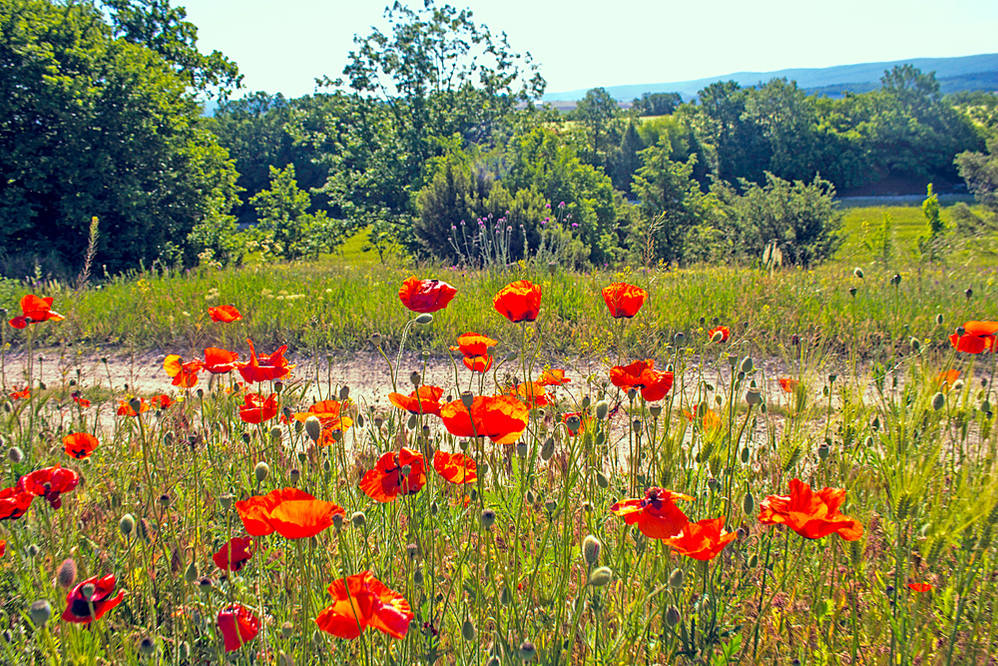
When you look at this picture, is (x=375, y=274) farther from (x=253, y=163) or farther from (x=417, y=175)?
(x=253, y=163)

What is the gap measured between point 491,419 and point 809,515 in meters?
0.65

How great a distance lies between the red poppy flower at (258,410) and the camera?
1.75 metres

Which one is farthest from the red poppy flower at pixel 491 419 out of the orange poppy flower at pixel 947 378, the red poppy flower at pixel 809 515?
the orange poppy flower at pixel 947 378

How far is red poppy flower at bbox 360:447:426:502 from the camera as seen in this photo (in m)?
1.39

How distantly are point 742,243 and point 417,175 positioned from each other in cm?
1001

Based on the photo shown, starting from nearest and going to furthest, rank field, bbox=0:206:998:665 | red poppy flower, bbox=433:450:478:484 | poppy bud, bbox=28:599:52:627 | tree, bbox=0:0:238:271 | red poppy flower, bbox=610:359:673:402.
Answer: poppy bud, bbox=28:599:52:627 → field, bbox=0:206:998:665 → red poppy flower, bbox=433:450:478:484 → red poppy flower, bbox=610:359:673:402 → tree, bbox=0:0:238:271

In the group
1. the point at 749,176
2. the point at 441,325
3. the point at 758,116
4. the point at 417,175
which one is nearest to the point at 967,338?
the point at 441,325

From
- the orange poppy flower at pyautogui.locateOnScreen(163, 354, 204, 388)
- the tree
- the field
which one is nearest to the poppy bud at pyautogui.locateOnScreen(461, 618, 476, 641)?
the field

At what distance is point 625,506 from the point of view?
1.21 meters

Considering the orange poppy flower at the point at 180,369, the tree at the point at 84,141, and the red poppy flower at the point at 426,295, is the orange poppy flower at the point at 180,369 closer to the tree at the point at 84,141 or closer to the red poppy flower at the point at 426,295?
the red poppy flower at the point at 426,295

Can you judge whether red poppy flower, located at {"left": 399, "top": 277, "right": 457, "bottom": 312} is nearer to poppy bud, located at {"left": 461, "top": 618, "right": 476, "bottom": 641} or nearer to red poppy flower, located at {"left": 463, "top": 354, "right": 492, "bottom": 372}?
red poppy flower, located at {"left": 463, "top": 354, "right": 492, "bottom": 372}

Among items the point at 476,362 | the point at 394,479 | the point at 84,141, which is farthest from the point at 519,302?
the point at 84,141

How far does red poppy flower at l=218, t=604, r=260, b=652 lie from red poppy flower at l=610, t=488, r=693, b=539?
731 millimetres

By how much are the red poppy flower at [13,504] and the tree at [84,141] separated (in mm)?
12823
